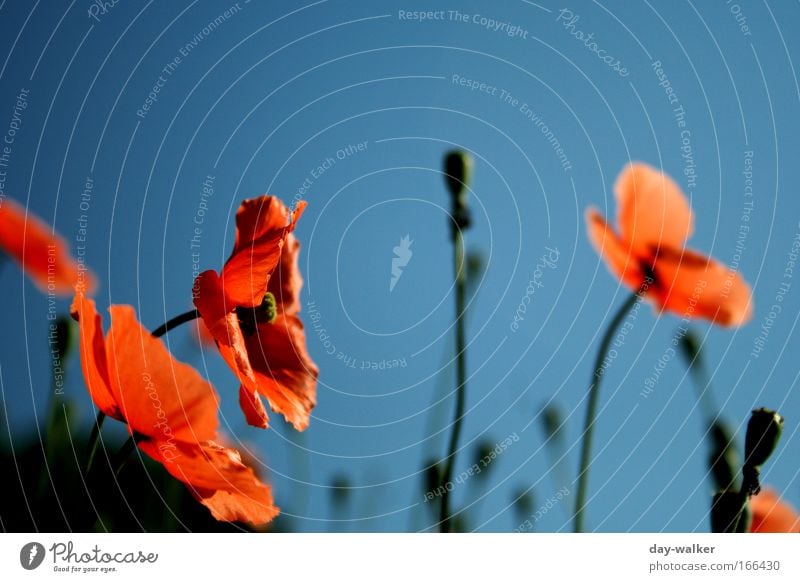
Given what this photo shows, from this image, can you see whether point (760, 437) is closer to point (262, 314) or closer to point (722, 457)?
point (722, 457)

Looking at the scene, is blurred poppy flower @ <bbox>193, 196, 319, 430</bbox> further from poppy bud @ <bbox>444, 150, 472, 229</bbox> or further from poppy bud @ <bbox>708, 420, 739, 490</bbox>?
poppy bud @ <bbox>708, 420, 739, 490</bbox>

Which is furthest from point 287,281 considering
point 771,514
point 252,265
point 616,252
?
point 771,514

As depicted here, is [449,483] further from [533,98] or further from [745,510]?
[533,98]

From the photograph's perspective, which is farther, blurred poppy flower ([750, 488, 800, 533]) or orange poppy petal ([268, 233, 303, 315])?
blurred poppy flower ([750, 488, 800, 533])

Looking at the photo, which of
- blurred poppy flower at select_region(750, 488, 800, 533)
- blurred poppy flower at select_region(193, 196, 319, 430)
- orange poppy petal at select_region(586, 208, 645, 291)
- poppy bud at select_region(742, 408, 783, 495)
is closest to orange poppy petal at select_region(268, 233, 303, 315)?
blurred poppy flower at select_region(193, 196, 319, 430)

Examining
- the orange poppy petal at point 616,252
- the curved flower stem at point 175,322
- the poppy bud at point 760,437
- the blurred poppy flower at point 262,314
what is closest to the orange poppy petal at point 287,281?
the blurred poppy flower at point 262,314
